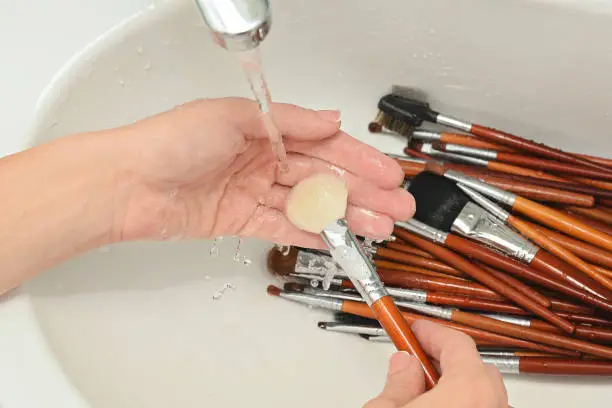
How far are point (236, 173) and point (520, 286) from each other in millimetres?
365

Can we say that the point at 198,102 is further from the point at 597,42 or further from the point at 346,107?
the point at 597,42

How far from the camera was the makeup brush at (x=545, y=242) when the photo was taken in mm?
724

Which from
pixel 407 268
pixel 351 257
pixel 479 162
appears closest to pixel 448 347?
pixel 351 257

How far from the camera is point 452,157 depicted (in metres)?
0.83

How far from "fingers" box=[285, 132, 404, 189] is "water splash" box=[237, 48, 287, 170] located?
0.02 m

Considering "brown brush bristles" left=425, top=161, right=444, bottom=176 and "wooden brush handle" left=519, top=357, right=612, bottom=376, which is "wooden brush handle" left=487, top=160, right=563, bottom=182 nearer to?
"brown brush bristles" left=425, top=161, right=444, bottom=176

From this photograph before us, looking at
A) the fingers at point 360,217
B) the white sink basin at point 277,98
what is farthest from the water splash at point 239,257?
the fingers at point 360,217

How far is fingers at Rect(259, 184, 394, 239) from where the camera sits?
26.4 inches

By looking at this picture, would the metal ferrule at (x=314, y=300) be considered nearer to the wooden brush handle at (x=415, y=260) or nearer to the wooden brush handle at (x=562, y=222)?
the wooden brush handle at (x=415, y=260)

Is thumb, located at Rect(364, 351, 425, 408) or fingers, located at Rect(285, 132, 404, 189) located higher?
fingers, located at Rect(285, 132, 404, 189)

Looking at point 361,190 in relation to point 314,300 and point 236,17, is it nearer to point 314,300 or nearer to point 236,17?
point 314,300

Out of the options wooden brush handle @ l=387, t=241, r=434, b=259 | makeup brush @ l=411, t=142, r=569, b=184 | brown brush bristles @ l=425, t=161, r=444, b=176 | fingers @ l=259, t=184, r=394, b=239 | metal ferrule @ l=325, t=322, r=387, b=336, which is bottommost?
metal ferrule @ l=325, t=322, r=387, b=336

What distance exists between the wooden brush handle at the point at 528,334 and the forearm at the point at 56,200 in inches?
16.7

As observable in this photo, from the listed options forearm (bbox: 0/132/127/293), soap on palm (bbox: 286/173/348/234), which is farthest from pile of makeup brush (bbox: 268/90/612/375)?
forearm (bbox: 0/132/127/293)
